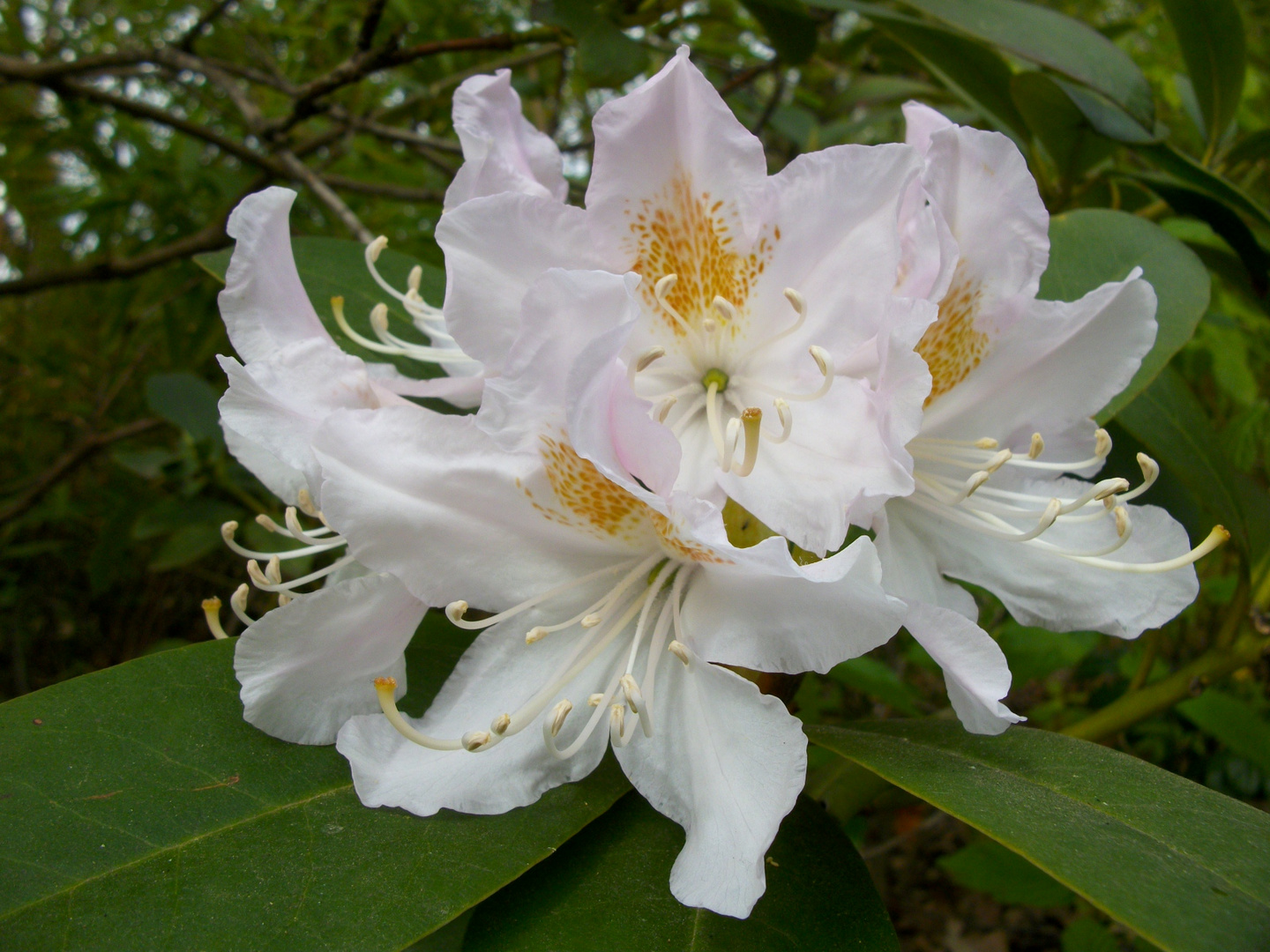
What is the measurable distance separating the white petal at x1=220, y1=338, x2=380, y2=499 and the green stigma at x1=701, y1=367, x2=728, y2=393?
280 mm

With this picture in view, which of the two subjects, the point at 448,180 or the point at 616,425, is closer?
the point at 616,425

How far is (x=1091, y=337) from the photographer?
79cm

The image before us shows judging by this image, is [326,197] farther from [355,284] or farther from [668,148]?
[668,148]

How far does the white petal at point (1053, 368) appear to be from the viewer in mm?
789

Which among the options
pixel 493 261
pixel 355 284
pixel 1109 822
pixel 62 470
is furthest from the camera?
pixel 62 470

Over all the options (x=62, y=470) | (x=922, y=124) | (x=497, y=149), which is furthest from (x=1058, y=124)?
(x=62, y=470)

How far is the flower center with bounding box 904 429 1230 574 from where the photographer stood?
0.75m

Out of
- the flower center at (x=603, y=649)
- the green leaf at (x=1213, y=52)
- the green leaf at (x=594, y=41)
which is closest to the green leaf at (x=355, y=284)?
the green leaf at (x=594, y=41)

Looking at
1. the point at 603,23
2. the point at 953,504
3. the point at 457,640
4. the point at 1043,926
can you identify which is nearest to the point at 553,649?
the point at 457,640

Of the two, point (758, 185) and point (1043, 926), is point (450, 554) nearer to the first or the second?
point (758, 185)

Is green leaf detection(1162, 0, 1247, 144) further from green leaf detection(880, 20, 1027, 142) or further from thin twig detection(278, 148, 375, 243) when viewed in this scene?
thin twig detection(278, 148, 375, 243)

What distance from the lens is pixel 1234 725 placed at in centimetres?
138

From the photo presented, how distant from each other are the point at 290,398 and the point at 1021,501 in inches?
26.0

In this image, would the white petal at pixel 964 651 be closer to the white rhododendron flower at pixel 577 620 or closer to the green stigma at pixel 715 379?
the white rhododendron flower at pixel 577 620
